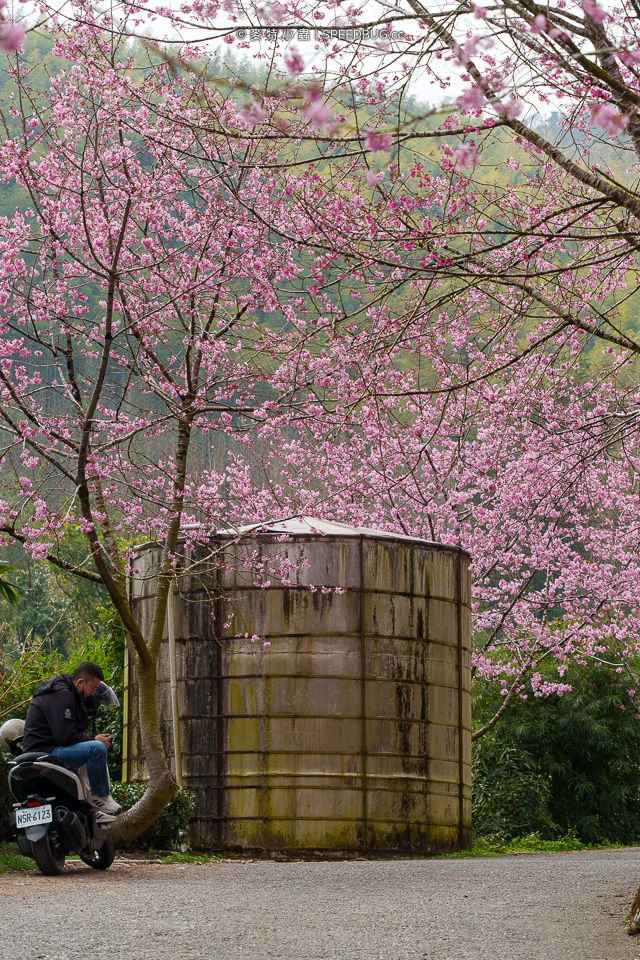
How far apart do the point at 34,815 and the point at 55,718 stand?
2.42 feet

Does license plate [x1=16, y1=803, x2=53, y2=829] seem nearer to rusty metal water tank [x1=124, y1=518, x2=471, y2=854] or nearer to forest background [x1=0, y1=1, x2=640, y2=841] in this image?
rusty metal water tank [x1=124, y1=518, x2=471, y2=854]

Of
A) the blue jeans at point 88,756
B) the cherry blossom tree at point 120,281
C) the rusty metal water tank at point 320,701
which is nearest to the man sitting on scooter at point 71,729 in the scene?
the blue jeans at point 88,756

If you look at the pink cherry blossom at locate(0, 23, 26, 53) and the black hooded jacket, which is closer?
the pink cherry blossom at locate(0, 23, 26, 53)

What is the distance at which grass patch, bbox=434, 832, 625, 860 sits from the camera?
49.5 feet

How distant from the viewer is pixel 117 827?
1141 cm

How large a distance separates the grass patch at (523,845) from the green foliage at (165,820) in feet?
13.1

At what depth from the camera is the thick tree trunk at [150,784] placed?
11336 millimetres

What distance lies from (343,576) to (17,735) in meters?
4.88

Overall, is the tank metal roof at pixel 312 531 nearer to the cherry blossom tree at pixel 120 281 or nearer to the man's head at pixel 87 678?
the cherry blossom tree at pixel 120 281

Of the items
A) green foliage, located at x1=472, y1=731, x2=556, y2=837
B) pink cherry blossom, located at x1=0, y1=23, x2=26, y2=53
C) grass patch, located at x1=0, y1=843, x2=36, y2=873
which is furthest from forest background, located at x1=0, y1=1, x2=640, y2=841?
pink cherry blossom, located at x1=0, y1=23, x2=26, y2=53

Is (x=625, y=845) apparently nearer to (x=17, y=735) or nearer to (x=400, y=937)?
(x=17, y=735)

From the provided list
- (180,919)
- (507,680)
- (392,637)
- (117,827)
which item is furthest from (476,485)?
(180,919)

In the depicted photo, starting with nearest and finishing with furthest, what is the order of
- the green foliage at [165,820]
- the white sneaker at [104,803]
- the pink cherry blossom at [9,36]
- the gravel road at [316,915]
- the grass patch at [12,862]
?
the pink cherry blossom at [9,36] < the gravel road at [316,915] < the white sneaker at [104,803] < the grass patch at [12,862] < the green foliage at [165,820]

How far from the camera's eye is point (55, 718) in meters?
8.85
